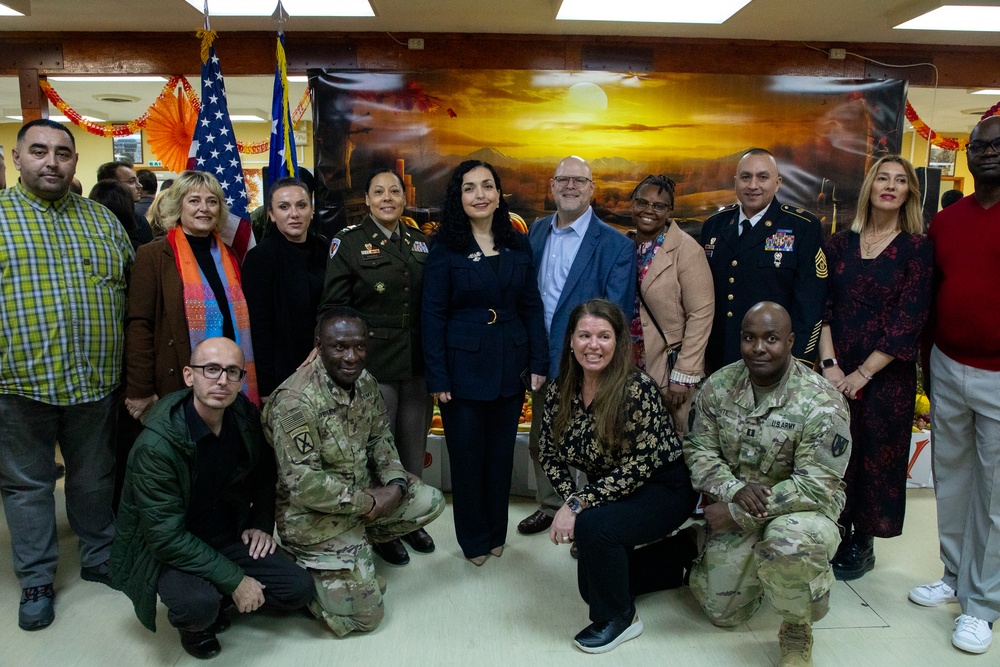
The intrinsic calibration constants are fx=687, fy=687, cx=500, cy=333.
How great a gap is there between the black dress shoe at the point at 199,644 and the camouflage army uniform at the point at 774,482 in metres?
Result: 1.76

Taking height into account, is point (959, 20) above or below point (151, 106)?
above

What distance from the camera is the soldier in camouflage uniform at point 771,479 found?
2.27 metres

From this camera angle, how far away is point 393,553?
307 cm

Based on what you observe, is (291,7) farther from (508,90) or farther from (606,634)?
(606,634)

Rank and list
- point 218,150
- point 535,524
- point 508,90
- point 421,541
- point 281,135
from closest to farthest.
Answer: point 421,541
point 535,524
point 218,150
point 281,135
point 508,90

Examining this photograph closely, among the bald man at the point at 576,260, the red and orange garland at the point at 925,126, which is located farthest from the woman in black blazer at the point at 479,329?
the red and orange garland at the point at 925,126

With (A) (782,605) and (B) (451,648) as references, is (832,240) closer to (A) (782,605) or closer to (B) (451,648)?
(A) (782,605)

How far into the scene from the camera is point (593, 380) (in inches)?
102

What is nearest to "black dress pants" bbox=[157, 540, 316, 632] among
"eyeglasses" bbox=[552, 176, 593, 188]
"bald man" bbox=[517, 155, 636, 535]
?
"bald man" bbox=[517, 155, 636, 535]

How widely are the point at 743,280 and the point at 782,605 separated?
1.31m

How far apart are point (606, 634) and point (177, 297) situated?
2.10 m

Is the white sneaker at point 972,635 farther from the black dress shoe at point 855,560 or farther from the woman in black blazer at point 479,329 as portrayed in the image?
the woman in black blazer at point 479,329

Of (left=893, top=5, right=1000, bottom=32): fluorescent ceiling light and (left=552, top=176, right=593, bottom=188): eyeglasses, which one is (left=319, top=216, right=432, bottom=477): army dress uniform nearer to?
(left=552, top=176, right=593, bottom=188): eyeglasses

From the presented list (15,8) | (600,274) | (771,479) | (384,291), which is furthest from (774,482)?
(15,8)
